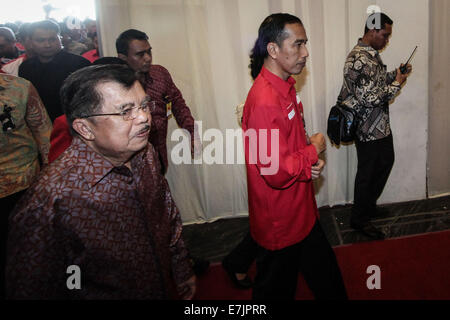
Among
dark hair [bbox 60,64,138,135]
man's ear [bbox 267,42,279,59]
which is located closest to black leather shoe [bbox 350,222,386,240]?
man's ear [bbox 267,42,279,59]

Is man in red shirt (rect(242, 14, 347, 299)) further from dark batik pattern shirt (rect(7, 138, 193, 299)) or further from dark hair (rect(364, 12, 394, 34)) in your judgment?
dark hair (rect(364, 12, 394, 34))

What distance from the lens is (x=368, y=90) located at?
257 centimetres

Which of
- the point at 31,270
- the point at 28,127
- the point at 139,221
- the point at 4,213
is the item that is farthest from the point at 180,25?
the point at 31,270

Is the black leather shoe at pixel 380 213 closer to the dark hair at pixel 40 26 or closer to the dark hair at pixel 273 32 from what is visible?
the dark hair at pixel 273 32

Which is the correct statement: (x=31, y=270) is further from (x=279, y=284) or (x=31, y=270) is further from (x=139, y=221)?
(x=279, y=284)

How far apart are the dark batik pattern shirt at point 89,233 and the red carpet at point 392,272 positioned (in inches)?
50.8

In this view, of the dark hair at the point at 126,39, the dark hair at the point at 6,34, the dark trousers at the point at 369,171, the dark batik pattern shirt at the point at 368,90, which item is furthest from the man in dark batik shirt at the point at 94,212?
the dark hair at the point at 6,34

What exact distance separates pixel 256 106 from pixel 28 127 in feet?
4.66

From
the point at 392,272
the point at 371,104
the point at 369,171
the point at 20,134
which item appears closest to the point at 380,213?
the point at 369,171

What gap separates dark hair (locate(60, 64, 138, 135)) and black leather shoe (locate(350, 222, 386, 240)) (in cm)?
250

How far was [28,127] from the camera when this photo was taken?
6.65 feet

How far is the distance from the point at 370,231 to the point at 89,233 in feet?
8.19

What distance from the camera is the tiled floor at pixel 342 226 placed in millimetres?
2941

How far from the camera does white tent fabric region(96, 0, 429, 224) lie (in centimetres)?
310
